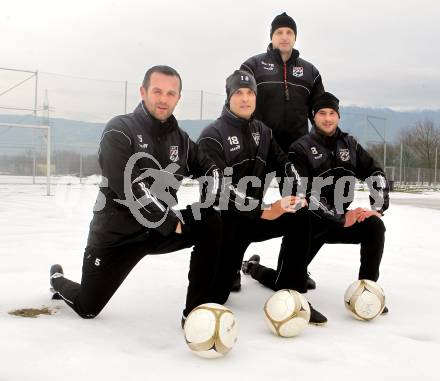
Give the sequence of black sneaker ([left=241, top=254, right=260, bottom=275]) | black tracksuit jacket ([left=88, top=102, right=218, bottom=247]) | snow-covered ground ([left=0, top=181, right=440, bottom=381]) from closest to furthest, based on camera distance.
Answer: snow-covered ground ([left=0, top=181, right=440, bottom=381]) < black tracksuit jacket ([left=88, top=102, right=218, bottom=247]) < black sneaker ([left=241, top=254, right=260, bottom=275])

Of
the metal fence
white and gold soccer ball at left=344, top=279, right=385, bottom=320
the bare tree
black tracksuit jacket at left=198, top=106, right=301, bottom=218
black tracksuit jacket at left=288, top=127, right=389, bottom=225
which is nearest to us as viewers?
white and gold soccer ball at left=344, top=279, right=385, bottom=320

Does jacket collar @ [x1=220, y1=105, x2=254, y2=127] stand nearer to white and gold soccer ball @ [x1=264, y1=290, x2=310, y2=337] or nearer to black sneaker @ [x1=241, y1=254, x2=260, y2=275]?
white and gold soccer ball @ [x1=264, y1=290, x2=310, y2=337]

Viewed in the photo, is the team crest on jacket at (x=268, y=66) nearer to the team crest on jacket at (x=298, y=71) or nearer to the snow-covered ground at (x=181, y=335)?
the team crest on jacket at (x=298, y=71)

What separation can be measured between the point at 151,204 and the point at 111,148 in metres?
0.42

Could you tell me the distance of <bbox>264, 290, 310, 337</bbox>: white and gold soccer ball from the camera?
2.79m

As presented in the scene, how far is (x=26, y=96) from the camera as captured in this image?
707 inches

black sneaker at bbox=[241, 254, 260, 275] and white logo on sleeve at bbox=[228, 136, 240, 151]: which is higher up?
white logo on sleeve at bbox=[228, 136, 240, 151]

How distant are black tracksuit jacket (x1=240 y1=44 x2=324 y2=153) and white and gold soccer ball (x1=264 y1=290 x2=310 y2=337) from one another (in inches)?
58.1

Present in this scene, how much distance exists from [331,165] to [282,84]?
81 centimetres

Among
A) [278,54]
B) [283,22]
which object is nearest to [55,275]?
[278,54]

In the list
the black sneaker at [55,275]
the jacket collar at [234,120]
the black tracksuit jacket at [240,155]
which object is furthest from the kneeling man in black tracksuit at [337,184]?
the black sneaker at [55,275]

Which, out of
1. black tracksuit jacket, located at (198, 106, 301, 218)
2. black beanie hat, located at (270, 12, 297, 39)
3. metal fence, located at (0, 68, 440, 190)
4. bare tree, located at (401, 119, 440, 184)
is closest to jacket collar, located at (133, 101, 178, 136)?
black tracksuit jacket, located at (198, 106, 301, 218)

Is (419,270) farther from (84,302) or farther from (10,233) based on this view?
(10,233)

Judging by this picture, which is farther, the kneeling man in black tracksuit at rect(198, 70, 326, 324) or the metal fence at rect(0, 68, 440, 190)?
the metal fence at rect(0, 68, 440, 190)
